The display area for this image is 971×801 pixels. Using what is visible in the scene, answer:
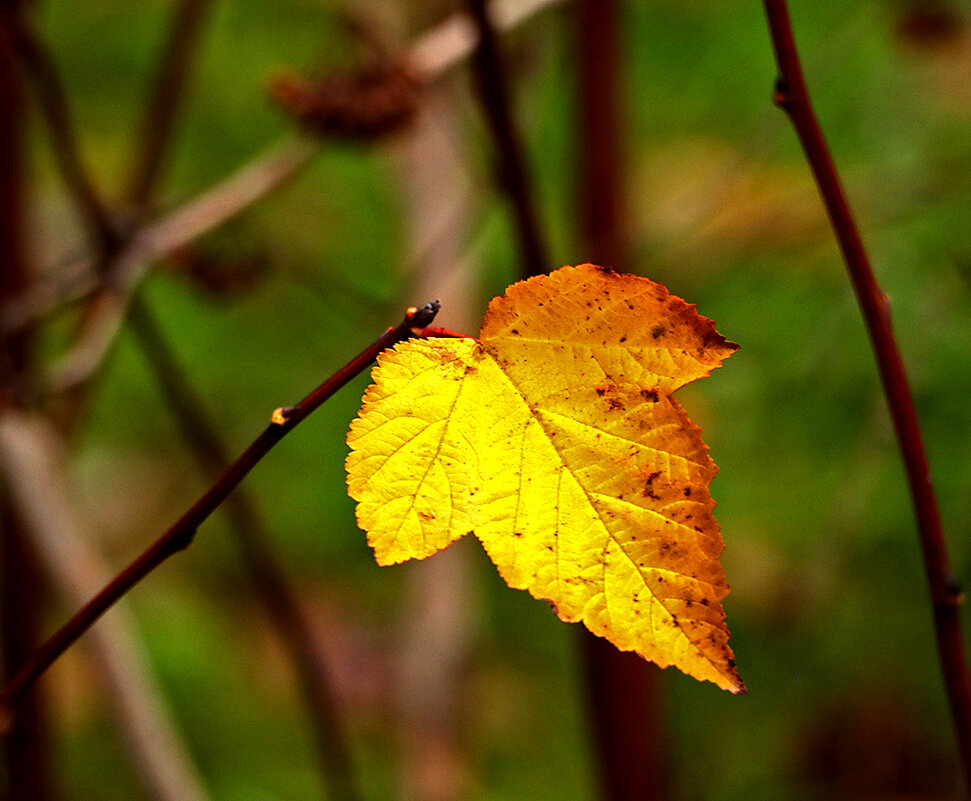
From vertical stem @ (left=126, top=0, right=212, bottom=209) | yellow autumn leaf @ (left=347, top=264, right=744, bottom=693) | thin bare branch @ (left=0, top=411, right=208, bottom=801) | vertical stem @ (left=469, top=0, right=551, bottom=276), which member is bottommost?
yellow autumn leaf @ (left=347, top=264, right=744, bottom=693)

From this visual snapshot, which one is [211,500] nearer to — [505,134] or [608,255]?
[505,134]

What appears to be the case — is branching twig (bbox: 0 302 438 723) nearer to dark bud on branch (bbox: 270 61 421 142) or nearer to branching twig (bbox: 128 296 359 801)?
branching twig (bbox: 128 296 359 801)

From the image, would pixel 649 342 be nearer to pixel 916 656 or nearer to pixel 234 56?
pixel 916 656

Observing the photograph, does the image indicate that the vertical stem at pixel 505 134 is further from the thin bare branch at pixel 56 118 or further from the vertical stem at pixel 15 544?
the vertical stem at pixel 15 544

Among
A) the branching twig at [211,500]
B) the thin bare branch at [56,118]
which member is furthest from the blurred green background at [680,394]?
the branching twig at [211,500]

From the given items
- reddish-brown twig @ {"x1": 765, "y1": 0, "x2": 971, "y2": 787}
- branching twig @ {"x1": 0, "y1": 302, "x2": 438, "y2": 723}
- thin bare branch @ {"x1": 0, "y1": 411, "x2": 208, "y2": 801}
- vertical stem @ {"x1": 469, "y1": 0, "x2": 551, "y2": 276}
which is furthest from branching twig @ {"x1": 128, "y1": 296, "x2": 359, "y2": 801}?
reddish-brown twig @ {"x1": 765, "y1": 0, "x2": 971, "y2": 787}

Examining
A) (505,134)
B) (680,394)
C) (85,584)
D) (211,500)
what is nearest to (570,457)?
(211,500)
